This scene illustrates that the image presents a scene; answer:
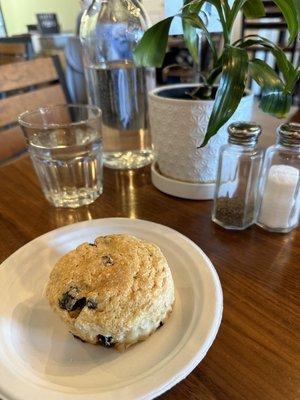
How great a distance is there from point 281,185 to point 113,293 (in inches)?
12.1

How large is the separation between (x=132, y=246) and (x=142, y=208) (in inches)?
7.7

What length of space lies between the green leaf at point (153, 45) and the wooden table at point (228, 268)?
0.25 m

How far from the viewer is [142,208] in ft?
1.88

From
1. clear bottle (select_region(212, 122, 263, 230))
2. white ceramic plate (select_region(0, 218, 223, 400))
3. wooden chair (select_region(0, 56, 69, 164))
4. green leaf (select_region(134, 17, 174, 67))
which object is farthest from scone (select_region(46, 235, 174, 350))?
wooden chair (select_region(0, 56, 69, 164))

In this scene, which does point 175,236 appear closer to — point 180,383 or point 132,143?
point 180,383

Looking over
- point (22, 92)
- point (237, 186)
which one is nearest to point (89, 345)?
point (237, 186)

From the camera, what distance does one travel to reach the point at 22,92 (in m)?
1.14

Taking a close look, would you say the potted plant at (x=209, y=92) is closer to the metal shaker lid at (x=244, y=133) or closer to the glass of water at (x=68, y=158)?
the metal shaker lid at (x=244, y=133)

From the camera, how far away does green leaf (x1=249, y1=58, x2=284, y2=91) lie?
0.42 meters

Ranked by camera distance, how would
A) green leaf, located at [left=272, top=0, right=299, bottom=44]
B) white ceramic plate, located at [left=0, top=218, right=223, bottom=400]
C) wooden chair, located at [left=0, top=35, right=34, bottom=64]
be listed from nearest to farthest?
white ceramic plate, located at [left=0, top=218, right=223, bottom=400]
green leaf, located at [left=272, top=0, right=299, bottom=44]
wooden chair, located at [left=0, top=35, right=34, bottom=64]

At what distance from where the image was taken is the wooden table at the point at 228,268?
0.29 meters

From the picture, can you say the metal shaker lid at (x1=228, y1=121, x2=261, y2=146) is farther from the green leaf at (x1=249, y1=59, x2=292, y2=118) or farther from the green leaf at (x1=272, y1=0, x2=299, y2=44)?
the green leaf at (x1=272, y1=0, x2=299, y2=44)

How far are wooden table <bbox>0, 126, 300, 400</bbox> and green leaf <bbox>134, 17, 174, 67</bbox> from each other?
0.25 metres

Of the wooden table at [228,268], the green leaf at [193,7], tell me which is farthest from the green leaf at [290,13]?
the wooden table at [228,268]
